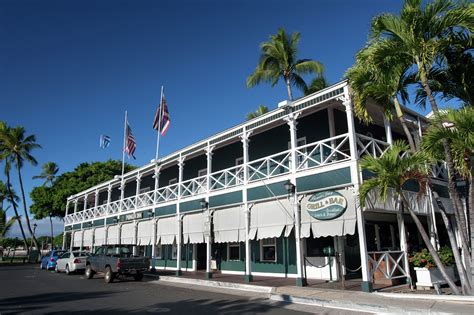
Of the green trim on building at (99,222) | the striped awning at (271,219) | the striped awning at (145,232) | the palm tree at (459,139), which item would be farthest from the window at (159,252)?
the palm tree at (459,139)

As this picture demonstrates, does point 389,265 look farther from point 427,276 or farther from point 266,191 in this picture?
point 266,191

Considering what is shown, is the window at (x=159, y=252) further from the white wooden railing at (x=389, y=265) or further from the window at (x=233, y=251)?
the white wooden railing at (x=389, y=265)

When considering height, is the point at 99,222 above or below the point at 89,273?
above

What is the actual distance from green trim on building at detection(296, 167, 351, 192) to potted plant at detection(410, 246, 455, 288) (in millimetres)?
3336

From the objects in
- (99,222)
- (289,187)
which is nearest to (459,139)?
(289,187)

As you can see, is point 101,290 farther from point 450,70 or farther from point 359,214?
point 450,70

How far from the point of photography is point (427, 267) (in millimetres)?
11266

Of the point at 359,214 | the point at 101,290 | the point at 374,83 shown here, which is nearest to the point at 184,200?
the point at 101,290

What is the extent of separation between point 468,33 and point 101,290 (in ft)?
48.5

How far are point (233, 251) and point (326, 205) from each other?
8103mm

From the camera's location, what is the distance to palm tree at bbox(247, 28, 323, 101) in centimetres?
2294

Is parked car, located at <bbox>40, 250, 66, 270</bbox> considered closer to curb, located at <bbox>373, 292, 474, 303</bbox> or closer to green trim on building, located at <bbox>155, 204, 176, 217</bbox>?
green trim on building, located at <bbox>155, 204, 176, 217</bbox>

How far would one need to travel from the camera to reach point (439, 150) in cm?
992

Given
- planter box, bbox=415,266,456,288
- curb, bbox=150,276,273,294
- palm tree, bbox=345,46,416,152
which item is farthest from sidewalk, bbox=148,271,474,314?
palm tree, bbox=345,46,416,152
